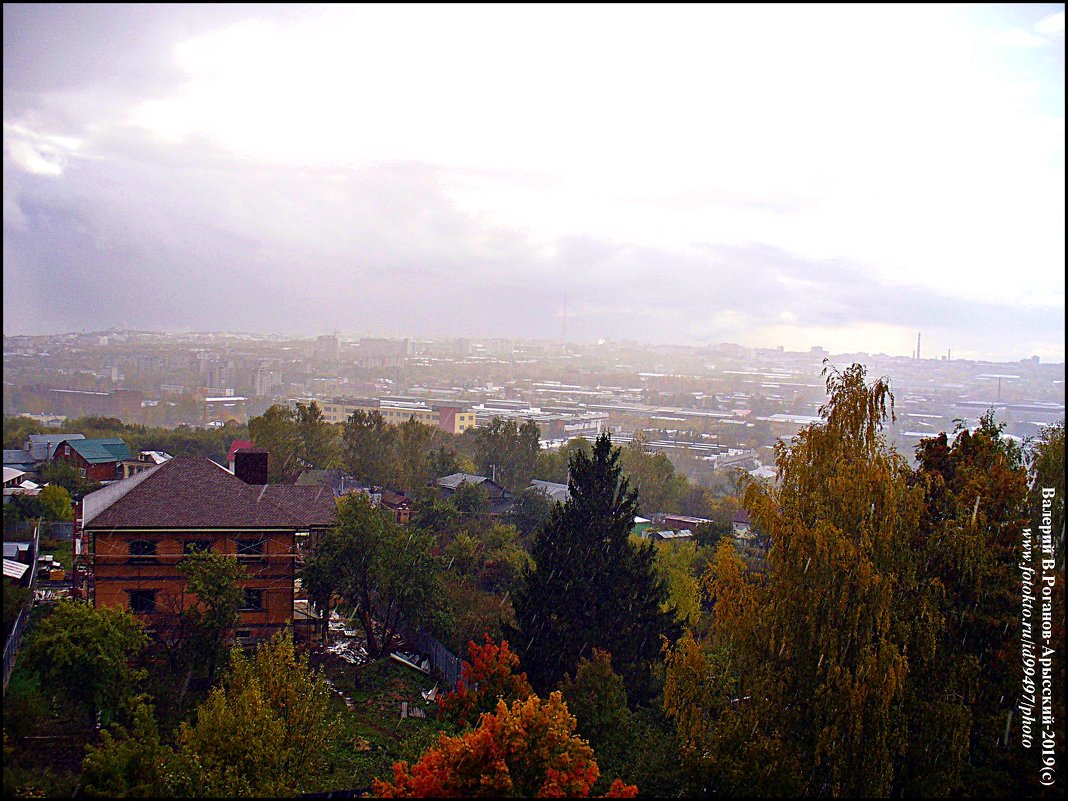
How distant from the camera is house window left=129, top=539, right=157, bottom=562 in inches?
624

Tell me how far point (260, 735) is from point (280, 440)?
24.7 m

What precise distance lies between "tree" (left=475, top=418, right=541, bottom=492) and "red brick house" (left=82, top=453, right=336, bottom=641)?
19439 mm

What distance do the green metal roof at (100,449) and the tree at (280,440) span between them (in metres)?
4.86

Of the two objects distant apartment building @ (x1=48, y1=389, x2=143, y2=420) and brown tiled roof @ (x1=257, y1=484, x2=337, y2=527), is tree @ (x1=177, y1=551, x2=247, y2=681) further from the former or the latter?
distant apartment building @ (x1=48, y1=389, x2=143, y2=420)

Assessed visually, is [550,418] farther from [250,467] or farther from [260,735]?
[260,735]

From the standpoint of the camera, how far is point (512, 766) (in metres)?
7.54

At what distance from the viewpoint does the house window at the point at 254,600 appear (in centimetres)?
1638

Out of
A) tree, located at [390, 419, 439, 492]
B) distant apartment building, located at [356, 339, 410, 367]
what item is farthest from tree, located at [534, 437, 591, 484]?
distant apartment building, located at [356, 339, 410, 367]

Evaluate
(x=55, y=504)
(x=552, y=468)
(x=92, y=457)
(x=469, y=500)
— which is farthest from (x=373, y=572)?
(x=552, y=468)

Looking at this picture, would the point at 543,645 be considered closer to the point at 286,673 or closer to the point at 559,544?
the point at 559,544

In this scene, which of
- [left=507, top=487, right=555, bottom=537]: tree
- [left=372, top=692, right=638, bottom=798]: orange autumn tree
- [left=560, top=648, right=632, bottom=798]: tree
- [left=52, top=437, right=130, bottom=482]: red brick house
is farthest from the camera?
[left=52, top=437, right=130, bottom=482]: red brick house

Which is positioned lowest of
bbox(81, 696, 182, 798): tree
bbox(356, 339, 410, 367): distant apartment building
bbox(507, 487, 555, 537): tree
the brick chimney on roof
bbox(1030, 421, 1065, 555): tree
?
bbox(507, 487, 555, 537): tree

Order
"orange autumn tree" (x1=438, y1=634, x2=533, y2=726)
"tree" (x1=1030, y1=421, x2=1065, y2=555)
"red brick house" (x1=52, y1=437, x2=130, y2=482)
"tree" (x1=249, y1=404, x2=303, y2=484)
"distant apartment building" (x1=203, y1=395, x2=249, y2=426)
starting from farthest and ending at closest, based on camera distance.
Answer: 1. "distant apartment building" (x1=203, y1=395, x2=249, y2=426)
2. "tree" (x1=249, y1=404, x2=303, y2=484)
3. "red brick house" (x1=52, y1=437, x2=130, y2=482)
4. "orange autumn tree" (x1=438, y1=634, x2=533, y2=726)
5. "tree" (x1=1030, y1=421, x2=1065, y2=555)

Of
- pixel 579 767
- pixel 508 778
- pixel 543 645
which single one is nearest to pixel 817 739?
pixel 579 767
